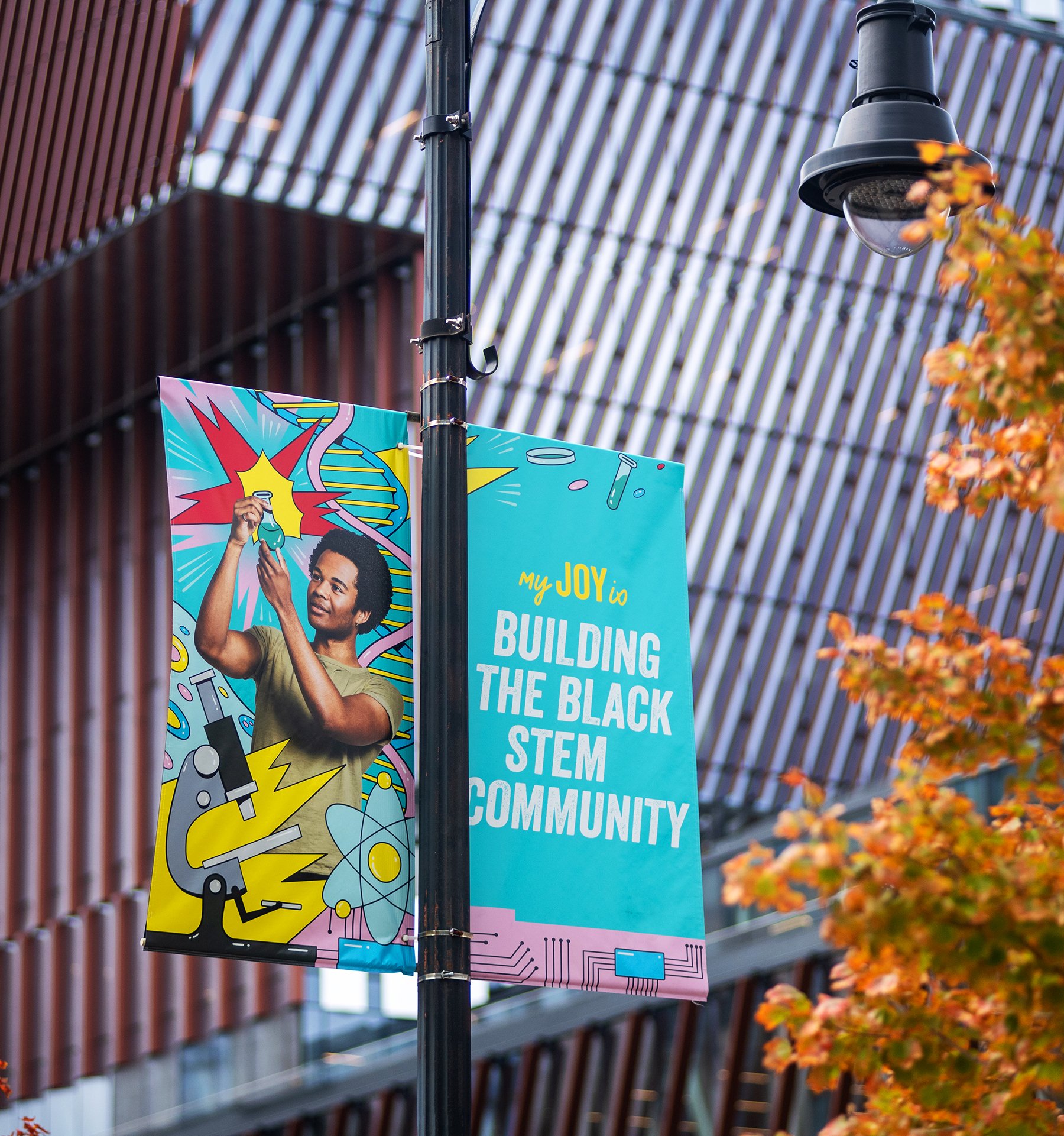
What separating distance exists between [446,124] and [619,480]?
4.44ft

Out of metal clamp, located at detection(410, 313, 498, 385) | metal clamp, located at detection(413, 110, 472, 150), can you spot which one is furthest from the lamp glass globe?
metal clamp, located at detection(410, 313, 498, 385)

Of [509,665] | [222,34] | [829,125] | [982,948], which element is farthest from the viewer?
[829,125]

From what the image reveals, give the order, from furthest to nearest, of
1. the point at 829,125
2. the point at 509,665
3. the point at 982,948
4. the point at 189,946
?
the point at 829,125 → the point at 509,665 → the point at 189,946 → the point at 982,948

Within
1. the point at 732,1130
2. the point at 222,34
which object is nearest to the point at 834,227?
the point at 222,34

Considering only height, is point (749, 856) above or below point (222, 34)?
below

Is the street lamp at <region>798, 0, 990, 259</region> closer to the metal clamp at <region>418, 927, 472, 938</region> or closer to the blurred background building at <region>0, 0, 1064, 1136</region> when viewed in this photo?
the metal clamp at <region>418, 927, 472, 938</region>

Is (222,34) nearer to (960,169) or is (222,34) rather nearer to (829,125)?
(829,125)

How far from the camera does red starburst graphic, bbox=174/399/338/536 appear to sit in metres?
6.43

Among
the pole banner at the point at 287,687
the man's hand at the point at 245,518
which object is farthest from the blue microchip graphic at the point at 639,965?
the man's hand at the point at 245,518

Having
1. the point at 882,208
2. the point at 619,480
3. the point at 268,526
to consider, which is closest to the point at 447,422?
the point at 268,526

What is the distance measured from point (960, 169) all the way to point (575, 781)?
2279mm

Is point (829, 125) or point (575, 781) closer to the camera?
point (575, 781)

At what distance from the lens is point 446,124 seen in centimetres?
629

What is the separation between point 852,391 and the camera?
111ft
